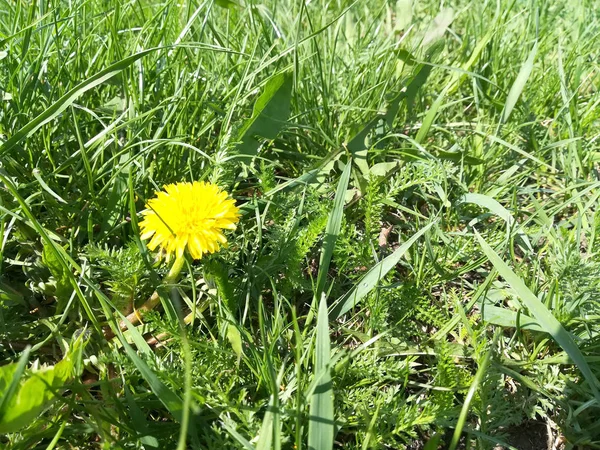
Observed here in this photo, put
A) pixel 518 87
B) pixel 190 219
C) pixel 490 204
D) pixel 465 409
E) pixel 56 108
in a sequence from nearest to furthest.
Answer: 1. pixel 465 409
2. pixel 190 219
3. pixel 56 108
4. pixel 490 204
5. pixel 518 87

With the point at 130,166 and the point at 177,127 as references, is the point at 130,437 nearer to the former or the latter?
the point at 130,166

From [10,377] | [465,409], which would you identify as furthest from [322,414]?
[10,377]

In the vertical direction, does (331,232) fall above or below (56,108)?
below

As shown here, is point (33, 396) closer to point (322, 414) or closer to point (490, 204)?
point (322, 414)

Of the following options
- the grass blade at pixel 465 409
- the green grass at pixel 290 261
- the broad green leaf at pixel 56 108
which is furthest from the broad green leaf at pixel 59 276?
the grass blade at pixel 465 409

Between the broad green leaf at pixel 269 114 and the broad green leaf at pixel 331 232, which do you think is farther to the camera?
the broad green leaf at pixel 269 114

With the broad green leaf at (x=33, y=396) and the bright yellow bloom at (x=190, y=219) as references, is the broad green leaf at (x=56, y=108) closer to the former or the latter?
the bright yellow bloom at (x=190, y=219)

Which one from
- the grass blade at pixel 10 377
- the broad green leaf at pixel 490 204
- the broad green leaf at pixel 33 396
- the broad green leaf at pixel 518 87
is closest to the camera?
the grass blade at pixel 10 377

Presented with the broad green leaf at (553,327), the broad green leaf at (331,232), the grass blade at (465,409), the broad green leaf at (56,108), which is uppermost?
the broad green leaf at (56,108)
